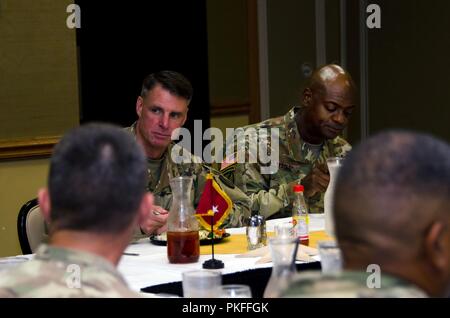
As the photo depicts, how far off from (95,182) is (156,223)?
177cm

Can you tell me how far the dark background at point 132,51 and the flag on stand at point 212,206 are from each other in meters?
2.34

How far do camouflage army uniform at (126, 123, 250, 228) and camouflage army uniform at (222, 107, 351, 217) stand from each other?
147mm

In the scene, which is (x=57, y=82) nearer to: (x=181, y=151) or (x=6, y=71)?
(x=6, y=71)

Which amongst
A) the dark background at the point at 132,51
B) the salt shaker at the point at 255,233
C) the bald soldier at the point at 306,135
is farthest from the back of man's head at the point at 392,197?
the dark background at the point at 132,51

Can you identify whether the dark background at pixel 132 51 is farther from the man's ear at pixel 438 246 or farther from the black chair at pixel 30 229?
the man's ear at pixel 438 246

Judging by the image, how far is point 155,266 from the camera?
9.94 feet

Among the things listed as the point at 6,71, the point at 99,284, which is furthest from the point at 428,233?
the point at 6,71

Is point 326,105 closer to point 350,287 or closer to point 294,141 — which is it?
point 294,141

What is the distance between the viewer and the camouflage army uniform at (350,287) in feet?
4.93

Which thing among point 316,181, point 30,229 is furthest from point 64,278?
point 316,181

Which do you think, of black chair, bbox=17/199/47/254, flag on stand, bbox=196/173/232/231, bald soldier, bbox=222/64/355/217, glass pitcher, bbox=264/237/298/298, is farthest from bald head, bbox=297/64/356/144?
glass pitcher, bbox=264/237/298/298

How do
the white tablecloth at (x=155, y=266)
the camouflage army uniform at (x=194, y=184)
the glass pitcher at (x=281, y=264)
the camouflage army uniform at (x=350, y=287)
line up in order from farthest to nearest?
the camouflage army uniform at (x=194, y=184) < the white tablecloth at (x=155, y=266) < the glass pitcher at (x=281, y=264) < the camouflage army uniform at (x=350, y=287)

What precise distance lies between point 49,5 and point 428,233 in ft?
13.2

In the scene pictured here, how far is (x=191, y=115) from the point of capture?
6129 mm
